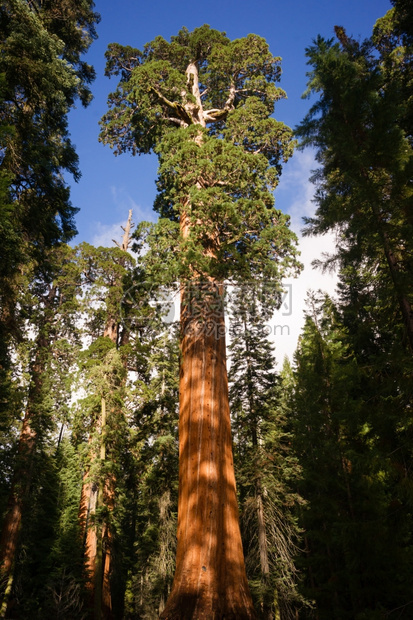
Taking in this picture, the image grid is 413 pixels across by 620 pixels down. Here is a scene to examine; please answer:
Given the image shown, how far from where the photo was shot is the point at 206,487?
175 inches

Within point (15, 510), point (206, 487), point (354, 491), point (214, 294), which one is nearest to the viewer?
point (206, 487)

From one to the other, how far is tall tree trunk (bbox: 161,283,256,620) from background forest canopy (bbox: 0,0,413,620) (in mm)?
108

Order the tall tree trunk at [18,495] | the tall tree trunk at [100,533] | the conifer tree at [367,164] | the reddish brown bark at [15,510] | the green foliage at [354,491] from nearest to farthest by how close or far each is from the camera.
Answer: the green foliage at [354,491] → the conifer tree at [367,164] → the tall tree trunk at [100,533] → the tall tree trunk at [18,495] → the reddish brown bark at [15,510]

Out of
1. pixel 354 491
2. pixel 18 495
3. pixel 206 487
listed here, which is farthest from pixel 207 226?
pixel 18 495

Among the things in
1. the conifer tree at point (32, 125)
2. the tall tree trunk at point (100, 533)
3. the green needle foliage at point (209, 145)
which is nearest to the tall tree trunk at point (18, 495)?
the tall tree trunk at point (100, 533)

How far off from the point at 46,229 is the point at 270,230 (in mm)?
5247

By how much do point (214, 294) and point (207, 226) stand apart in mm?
1340

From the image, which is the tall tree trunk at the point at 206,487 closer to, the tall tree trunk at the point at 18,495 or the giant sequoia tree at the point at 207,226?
the giant sequoia tree at the point at 207,226

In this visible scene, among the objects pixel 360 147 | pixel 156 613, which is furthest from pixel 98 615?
pixel 360 147

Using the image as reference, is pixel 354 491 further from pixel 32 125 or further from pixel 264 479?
pixel 32 125

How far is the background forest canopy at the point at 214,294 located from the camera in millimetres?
6371

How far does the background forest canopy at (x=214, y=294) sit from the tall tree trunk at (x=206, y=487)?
108 mm

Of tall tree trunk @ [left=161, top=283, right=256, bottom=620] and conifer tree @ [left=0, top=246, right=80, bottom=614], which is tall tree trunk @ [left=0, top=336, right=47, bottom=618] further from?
tall tree trunk @ [left=161, top=283, right=256, bottom=620]

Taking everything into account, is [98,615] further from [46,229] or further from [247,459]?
[46,229]
